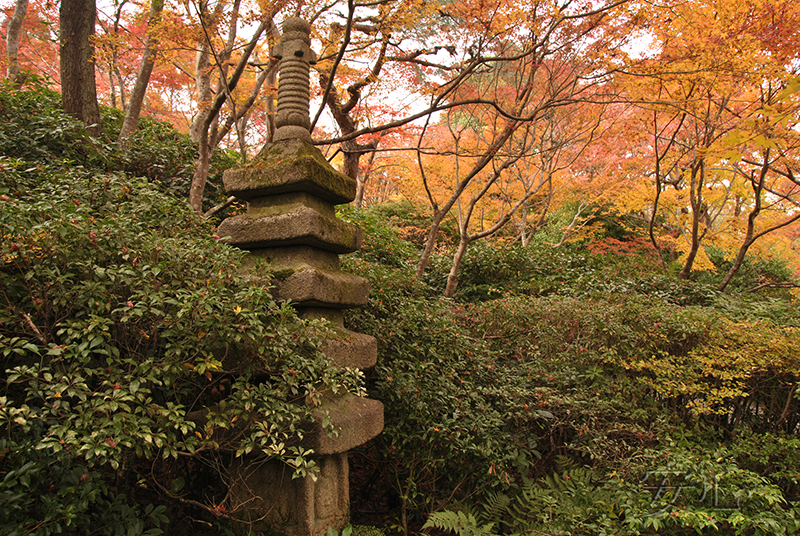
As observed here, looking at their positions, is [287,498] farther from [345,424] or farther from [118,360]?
[118,360]

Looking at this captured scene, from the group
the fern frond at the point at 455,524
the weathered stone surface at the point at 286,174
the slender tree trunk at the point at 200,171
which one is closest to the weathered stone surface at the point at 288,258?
the weathered stone surface at the point at 286,174

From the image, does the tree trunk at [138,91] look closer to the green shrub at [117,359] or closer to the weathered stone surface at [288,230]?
the weathered stone surface at [288,230]

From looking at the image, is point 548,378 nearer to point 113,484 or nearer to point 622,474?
point 622,474

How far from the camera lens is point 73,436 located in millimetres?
1661

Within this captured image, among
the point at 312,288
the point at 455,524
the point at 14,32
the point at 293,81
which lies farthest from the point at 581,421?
the point at 14,32

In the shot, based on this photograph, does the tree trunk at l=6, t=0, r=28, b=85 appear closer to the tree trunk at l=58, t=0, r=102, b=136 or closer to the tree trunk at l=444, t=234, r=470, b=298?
the tree trunk at l=58, t=0, r=102, b=136

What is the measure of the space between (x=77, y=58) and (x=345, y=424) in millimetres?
6335

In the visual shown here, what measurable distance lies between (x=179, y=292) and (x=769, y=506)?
3.73 m

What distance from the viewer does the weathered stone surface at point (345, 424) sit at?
2.53m

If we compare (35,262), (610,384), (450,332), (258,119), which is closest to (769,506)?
(610,384)

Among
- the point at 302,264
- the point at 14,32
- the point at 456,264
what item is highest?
the point at 14,32

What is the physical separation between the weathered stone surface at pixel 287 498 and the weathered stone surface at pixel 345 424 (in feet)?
0.50

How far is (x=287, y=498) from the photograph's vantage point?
262cm

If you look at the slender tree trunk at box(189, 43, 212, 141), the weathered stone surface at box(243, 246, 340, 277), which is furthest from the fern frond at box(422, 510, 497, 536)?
the slender tree trunk at box(189, 43, 212, 141)
